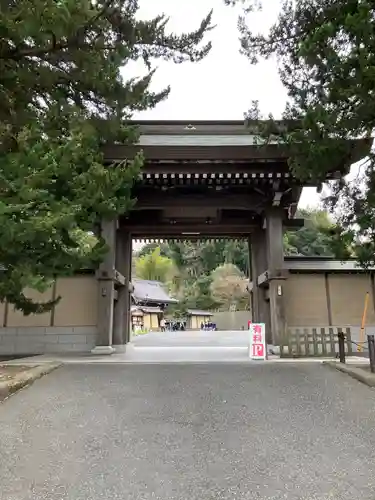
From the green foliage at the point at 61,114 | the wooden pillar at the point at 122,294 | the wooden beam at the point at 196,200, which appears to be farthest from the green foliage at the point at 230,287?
the green foliage at the point at 61,114

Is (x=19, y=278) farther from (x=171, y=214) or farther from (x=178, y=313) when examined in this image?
(x=178, y=313)

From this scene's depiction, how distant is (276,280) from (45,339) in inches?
236

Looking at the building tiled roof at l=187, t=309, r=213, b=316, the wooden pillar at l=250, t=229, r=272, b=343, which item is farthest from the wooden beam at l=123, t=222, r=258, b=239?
the building tiled roof at l=187, t=309, r=213, b=316

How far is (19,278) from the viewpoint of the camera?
5.36 m

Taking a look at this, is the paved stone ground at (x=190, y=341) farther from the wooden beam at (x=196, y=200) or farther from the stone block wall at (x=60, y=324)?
the wooden beam at (x=196, y=200)

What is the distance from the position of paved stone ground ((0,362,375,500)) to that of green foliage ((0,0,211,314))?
191cm

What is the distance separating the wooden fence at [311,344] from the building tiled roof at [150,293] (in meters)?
28.8

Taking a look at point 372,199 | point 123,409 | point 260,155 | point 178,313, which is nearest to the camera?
point 123,409

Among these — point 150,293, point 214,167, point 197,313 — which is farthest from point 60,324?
point 197,313

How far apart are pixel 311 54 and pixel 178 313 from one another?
41026 mm

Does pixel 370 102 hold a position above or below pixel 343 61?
below

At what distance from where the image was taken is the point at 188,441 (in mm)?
3193

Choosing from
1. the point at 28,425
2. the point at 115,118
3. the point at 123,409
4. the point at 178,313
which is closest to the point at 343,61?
the point at 115,118

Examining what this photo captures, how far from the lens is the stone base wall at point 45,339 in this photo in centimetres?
→ 977
